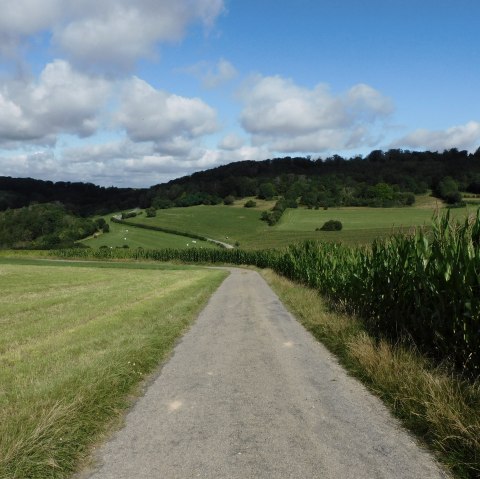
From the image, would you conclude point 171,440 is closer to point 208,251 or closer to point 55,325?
point 55,325

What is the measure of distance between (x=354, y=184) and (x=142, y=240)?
80348 mm

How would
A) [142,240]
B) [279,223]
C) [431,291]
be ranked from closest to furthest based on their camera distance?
[431,291], [142,240], [279,223]

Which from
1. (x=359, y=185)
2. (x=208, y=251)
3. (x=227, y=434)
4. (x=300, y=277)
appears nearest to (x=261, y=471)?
(x=227, y=434)

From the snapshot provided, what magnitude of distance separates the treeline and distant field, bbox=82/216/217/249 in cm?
632

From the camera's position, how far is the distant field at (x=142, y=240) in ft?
333

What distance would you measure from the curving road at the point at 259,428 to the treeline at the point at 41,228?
4426 inches

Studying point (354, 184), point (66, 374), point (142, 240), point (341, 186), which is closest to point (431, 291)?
point (66, 374)

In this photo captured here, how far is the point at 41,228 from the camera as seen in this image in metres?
122

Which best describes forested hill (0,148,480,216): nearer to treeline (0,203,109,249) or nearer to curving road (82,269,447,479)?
treeline (0,203,109,249)

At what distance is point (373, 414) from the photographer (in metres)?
6.14

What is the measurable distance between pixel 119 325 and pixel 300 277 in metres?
20.9

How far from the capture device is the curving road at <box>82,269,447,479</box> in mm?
4523

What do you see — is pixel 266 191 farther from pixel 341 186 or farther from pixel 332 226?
pixel 332 226

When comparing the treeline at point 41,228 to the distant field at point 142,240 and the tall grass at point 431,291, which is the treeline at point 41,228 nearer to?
the distant field at point 142,240
